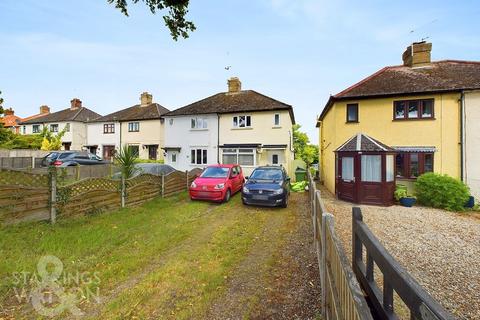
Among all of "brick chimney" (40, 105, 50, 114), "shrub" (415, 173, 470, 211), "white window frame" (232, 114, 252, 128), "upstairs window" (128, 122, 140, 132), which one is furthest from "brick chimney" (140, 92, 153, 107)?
"shrub" (415, 173, 470, 211)

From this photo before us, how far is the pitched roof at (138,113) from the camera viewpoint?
1116 inches

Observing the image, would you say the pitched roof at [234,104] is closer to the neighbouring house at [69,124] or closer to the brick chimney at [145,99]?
the brick chimney at [145,99]

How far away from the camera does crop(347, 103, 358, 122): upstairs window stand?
1402 cm

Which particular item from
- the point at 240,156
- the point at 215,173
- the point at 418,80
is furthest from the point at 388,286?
the point at 240,156

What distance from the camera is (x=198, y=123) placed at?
872 inches

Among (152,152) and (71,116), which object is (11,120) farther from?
(152,152)

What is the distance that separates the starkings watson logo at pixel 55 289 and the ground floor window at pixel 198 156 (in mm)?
17267

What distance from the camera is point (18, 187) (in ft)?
20.0

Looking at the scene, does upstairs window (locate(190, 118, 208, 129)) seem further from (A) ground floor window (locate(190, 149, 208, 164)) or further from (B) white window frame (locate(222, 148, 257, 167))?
(B) white window frame (locate(222, 148, 257, 167))

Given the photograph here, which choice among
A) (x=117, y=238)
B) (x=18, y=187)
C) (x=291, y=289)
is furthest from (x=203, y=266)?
(x=18, y=187)

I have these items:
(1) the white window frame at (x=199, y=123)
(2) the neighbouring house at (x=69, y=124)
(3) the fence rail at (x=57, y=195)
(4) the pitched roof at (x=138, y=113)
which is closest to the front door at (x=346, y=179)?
(3) the fence rail at (x=57, y=195)

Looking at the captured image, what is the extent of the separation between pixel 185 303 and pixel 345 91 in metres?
14.5

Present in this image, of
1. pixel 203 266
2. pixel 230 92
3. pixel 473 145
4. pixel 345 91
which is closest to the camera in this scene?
pixel 203 266

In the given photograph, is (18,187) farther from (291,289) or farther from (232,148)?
(232,148)
